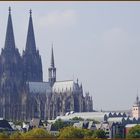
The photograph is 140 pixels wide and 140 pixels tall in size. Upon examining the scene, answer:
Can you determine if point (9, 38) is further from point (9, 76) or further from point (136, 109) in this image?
point (136, 109)

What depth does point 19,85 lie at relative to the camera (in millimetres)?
113625

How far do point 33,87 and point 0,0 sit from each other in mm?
101210

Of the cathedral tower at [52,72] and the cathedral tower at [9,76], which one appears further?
the cathedral tower at [52,72]

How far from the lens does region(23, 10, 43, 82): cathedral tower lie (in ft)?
370

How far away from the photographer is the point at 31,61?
113 m

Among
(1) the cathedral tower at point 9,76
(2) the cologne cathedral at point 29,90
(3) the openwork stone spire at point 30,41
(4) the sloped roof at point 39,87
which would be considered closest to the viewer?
(2) the cologne cathedral at point 29,90

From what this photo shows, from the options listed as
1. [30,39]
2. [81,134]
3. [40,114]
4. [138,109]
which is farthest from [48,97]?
[81,134]

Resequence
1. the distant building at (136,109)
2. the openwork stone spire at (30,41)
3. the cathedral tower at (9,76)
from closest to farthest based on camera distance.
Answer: the cathedral tower at (9,76), the openwork stone spire at (30,41), the distant building at (136,109)

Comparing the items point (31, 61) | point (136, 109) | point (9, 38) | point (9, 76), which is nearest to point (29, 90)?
point (9, 76)

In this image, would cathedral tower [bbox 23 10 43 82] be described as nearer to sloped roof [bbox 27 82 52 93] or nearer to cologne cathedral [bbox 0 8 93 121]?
cologne cathedral [bbox 0 8 93 121]

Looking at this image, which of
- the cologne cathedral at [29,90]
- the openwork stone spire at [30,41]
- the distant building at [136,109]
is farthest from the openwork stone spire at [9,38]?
the distant building at [136,109]

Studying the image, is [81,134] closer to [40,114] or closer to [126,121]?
[126,121]

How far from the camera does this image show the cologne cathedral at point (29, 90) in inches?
4313

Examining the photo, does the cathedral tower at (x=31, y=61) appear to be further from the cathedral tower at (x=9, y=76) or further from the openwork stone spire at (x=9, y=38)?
the openwork stone spire at (x=9, y=38)
